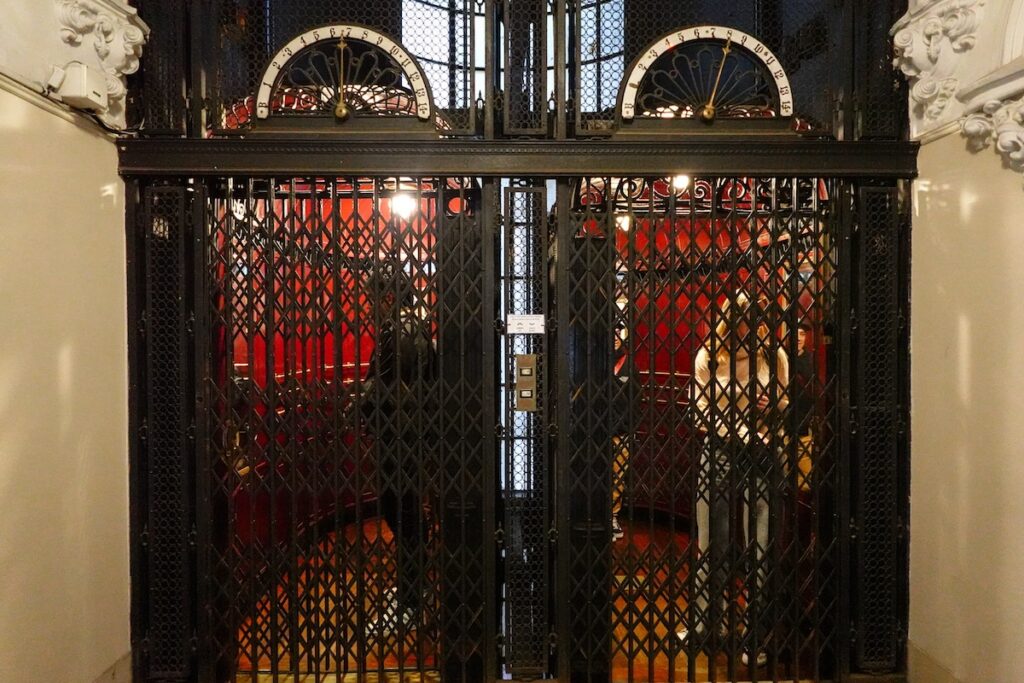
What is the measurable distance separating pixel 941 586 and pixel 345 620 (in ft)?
8.20

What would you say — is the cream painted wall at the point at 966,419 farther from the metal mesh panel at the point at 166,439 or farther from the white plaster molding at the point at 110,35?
the white plaster molding at the point at 110,35

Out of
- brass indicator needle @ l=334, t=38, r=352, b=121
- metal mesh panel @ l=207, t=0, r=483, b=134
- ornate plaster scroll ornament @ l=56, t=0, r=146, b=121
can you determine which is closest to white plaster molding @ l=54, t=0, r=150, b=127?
ornate plaster scroll ornament @ l=56, t=0, r=146, b=121

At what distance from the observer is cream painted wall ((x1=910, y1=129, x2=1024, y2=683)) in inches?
97.3

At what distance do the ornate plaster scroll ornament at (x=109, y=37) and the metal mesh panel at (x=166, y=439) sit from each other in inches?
16.3

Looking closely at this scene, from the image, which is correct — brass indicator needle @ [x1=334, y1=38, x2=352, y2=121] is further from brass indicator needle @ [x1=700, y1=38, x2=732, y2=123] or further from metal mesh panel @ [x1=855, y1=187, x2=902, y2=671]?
metal mesh panel @ [x1=855, y1=187, x2=902, y2=671]

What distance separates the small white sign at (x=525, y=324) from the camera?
289 centimetres

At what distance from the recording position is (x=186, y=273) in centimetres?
288

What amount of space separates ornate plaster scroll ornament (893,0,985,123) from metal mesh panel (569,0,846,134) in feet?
0.84

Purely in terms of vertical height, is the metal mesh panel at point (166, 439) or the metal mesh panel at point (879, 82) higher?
the metal mesh panel at point (879, 82)

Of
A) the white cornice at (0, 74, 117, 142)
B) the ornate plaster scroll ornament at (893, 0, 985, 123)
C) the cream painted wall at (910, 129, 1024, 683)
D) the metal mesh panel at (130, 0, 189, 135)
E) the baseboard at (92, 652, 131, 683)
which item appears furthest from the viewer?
the metal mesh panel at (130, 0, 189, 135)

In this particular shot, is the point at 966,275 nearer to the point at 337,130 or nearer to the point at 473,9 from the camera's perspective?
the point at 473,9

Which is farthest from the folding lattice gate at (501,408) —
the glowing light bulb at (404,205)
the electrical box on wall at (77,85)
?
the electrical box on wall at (77,85)

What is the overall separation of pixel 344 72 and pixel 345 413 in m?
1.46

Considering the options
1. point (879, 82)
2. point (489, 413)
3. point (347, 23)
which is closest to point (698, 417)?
point (489, 413)
